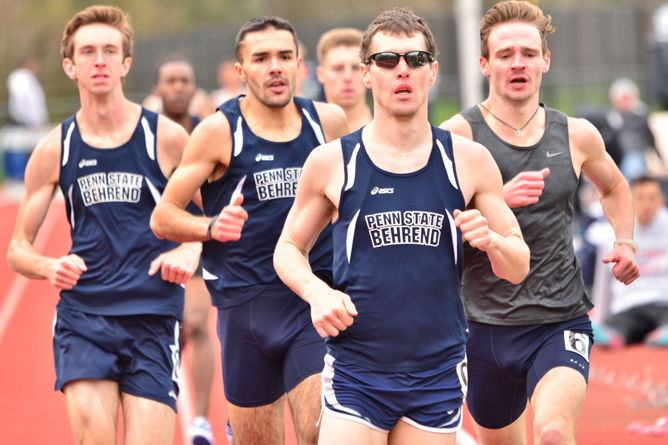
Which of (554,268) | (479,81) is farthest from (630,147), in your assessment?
(554,268)

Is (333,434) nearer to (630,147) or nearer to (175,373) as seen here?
(175,373)

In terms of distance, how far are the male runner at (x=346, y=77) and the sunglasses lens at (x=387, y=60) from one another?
306 cm

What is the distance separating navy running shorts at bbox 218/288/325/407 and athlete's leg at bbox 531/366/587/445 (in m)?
1.09

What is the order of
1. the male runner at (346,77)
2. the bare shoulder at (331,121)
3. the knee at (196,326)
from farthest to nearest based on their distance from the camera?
1. the knee at (196,326)
2. the male runner at (346,77)
3. the bare shoulder at (331,121)

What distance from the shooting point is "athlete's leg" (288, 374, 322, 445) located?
5.25 meters

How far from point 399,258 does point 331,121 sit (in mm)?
1615

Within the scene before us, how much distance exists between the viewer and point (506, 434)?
225 inches

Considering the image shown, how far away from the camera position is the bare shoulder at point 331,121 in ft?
19.0

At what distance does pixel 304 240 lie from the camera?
4.55 m

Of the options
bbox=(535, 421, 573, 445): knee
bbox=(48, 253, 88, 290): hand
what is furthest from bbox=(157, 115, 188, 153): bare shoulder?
bbox=(535, 421, 573, 445): knee

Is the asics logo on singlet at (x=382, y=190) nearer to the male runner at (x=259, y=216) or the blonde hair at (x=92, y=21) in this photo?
the male runner at (x=259, y=216)

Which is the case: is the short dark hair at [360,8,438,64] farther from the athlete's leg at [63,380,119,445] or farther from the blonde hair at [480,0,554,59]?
the athlete's leg at [63,380,119,445]

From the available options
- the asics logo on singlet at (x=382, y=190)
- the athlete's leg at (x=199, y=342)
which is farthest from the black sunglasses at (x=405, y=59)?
the athlete's leg at (x=199, y=342)

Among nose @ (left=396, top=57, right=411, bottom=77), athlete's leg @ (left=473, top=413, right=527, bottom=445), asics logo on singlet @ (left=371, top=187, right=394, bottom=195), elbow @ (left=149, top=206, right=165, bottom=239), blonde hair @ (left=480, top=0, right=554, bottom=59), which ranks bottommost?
athlete's leg @ (left=473, top=413, right=527, bottom=445)
